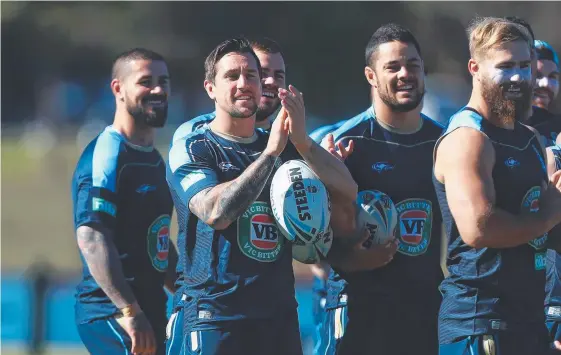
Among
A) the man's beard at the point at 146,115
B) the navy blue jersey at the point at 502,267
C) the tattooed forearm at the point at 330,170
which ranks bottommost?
the navy blue jersey at the point at 502,267

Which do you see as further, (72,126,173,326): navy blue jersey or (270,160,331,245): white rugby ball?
(72,126,173,326): navy blue jersey

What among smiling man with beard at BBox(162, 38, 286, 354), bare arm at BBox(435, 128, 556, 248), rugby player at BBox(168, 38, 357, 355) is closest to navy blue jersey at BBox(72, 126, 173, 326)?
smiling man with beard at BBox(162, 38, 286, 354)

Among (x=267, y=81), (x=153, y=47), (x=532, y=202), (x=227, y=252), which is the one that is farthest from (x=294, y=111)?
(x=153, y=47)

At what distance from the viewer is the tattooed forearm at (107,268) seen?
25.0 ft

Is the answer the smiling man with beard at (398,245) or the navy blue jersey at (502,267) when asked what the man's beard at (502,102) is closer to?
the navy blue jersey at (502,267)

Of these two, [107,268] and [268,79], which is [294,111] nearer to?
[268,79]

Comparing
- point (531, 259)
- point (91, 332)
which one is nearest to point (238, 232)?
point (531, 259)

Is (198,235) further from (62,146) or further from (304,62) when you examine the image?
(304,62)

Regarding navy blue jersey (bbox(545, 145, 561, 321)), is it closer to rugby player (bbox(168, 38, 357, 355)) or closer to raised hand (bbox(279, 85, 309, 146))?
rugby player (bbox(168, 38, 357, 355))

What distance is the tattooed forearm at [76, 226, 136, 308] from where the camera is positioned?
300 inches

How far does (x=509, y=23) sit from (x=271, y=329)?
2178mm

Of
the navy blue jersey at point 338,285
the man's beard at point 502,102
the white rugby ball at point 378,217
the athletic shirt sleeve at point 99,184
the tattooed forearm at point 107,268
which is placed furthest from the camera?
the athletic shirt sleeve at point 99,184

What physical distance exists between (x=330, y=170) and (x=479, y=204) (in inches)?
35.6

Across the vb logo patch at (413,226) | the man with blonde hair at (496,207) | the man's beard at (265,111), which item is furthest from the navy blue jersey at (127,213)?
the man with blonde hair at (496,207)
